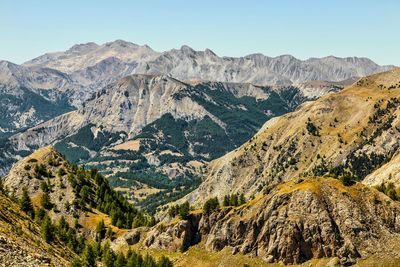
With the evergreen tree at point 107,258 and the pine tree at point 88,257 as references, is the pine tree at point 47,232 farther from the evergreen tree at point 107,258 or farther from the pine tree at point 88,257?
the evergreen tree at point 107,258

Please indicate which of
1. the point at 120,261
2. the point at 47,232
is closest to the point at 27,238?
the point at 47,232

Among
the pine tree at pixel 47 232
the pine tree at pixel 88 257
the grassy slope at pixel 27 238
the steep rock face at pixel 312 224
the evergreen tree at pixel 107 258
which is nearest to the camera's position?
the grassy slope at pixel 27 238

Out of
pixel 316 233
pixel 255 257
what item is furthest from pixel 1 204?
pixel 316 233

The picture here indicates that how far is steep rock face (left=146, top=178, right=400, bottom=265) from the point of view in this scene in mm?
158000

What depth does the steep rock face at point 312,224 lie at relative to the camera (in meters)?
158

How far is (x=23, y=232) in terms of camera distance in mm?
132125

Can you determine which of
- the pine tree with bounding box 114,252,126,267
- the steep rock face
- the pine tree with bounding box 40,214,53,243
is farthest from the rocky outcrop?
the pine tree with bounding box 40,214,53,243

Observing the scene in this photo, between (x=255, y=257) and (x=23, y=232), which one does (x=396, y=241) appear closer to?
(x=255, y=257)

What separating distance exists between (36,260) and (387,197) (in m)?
112

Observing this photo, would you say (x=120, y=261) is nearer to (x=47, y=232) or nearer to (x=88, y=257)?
(x=88, y=257)

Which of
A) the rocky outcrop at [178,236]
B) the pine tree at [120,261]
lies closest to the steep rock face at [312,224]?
the rocky outcrop at [178,236]

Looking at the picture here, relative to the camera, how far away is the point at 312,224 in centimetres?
16338

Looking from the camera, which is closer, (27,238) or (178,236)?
(27,238)

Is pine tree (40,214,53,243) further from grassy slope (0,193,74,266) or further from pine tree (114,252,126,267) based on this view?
pine tree (114,252,126,267)
